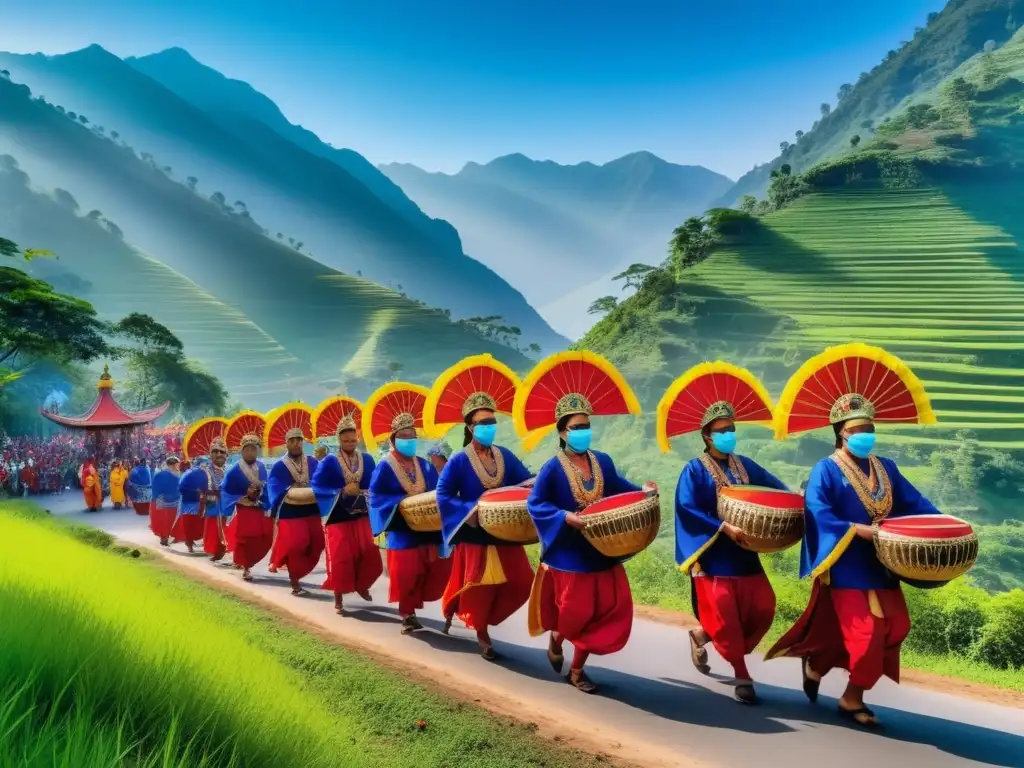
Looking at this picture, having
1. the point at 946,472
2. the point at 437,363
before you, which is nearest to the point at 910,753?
the point at 946,472

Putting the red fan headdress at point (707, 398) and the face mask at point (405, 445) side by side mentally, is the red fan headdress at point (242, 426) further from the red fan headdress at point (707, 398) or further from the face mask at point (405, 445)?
the red fan headdress at point (707, 398)

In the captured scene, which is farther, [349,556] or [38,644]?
[349,556]

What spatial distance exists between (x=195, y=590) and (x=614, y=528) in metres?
5.78

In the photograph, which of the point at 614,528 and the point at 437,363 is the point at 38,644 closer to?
the point at 614,528

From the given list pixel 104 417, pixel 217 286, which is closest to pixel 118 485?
pixel 104 417

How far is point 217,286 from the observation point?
103 metres

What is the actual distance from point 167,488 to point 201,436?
1.15 m

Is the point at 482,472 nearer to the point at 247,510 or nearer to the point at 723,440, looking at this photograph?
the point at 723,440

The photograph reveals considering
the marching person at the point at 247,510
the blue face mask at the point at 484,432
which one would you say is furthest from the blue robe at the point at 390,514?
the marching person at the point at 247,510

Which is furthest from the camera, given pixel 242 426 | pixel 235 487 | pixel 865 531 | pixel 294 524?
pixel 242 426

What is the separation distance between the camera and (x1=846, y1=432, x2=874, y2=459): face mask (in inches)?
187

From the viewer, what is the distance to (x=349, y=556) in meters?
8.02

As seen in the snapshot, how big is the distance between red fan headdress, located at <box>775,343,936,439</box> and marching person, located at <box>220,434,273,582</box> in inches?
292

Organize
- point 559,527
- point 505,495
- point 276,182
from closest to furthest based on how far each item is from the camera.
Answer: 1. point 559,527
2. point 505,495
3. point 276,182
